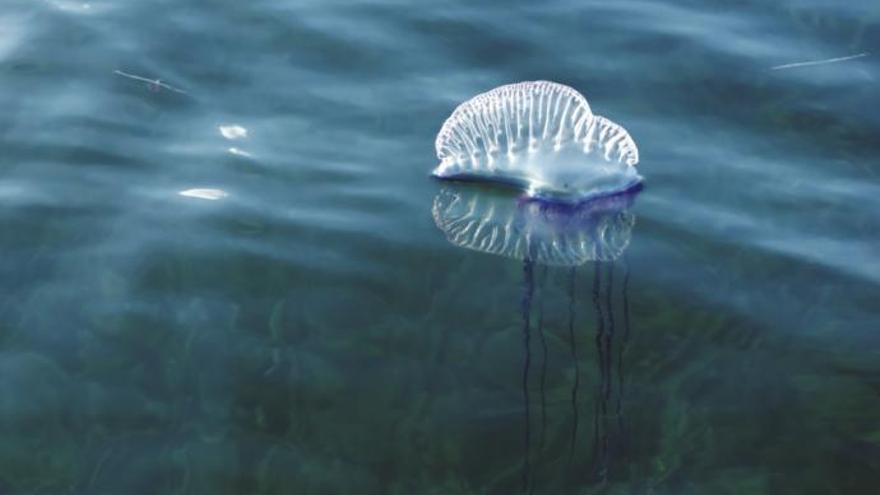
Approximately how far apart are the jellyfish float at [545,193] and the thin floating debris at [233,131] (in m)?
0.95

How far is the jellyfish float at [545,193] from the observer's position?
17.0 ft

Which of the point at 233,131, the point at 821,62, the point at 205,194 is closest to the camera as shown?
the point at 205,194

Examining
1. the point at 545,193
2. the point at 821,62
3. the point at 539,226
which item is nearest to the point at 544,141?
the point at 545,193

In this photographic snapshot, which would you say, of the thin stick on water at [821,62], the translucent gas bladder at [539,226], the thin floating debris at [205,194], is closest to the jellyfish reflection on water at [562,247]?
the translucent gas bladder at [539,226]

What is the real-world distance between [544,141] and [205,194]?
4.80 ft

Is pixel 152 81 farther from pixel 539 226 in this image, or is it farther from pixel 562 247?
pixel 562 247

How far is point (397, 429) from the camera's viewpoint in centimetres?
484

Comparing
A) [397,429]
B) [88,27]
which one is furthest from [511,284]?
[88,27]

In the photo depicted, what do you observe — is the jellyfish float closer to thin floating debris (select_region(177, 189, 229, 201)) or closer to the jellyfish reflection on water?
the jellyfish reflection on water

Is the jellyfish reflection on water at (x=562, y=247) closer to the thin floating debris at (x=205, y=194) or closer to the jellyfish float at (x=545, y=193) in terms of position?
the jellyfish float at (x=545, y=193)

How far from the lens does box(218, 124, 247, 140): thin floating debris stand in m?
5.78

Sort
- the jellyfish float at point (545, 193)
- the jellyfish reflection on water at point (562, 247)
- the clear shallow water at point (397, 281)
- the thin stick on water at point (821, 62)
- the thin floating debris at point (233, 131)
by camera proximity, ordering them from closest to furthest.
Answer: the clear shallow water at point (397, 281), the jellyfish reflection on water at point (562, 247), the jellyfish float at point (545, 193), the thin floating debris at point (233, 131), the thin stick on water at point (821, 62)

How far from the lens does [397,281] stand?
17.1 feet

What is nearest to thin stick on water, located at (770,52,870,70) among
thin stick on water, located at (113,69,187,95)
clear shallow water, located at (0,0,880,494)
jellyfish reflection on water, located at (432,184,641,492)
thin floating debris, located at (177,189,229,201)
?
clear shallow water, located at (0,0,880,494)
